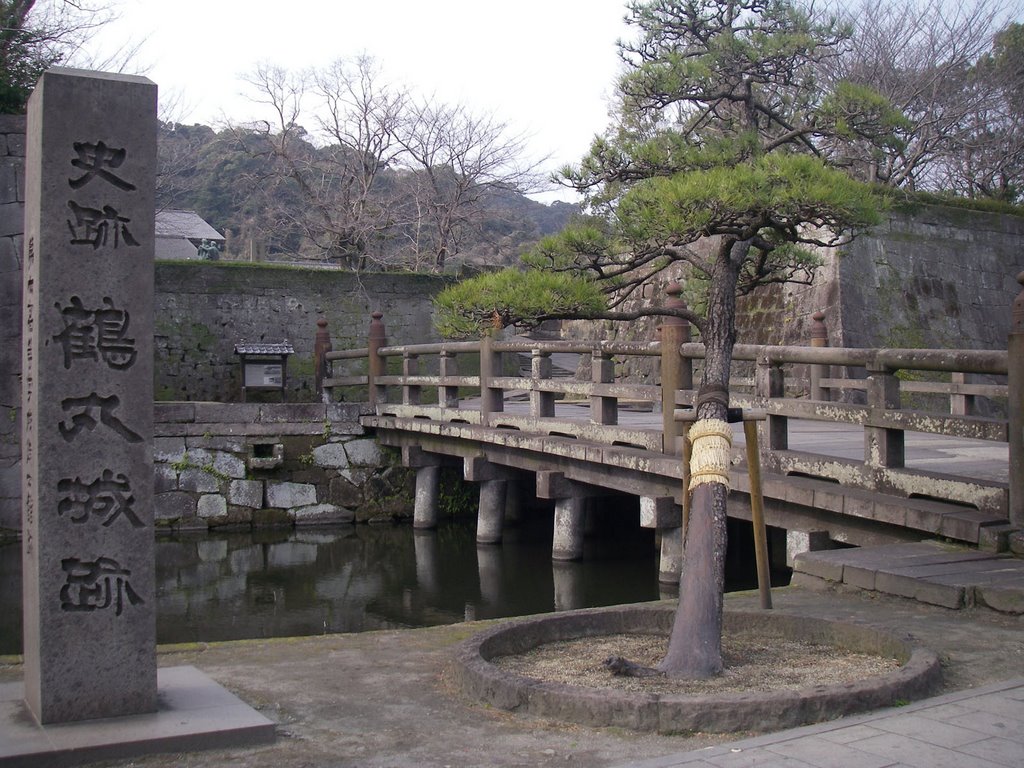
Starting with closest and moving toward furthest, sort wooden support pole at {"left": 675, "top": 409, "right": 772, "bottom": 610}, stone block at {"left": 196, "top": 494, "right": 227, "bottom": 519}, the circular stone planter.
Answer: the circular stone planter → wooden support pole at {"left": 675, "top": 409, "right": 772, "bottom": 610} → stone block at {"left": 196, "top": 494, "right": 227, "bottom": 519}

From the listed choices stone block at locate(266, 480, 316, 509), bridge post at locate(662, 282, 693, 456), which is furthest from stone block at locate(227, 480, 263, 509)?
bridge post at locate(662, 282, 693, 456)

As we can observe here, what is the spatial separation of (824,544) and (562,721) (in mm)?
3900

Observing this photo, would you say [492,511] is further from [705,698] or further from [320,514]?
[705,698]

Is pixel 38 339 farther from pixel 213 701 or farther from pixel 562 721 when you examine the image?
pixel 562 721

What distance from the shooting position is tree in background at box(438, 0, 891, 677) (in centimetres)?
424

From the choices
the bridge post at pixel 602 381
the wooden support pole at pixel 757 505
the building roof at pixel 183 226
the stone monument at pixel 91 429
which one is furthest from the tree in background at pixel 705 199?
the building roof at pixel 183 226

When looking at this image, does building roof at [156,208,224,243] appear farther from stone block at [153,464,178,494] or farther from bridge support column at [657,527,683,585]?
bridge support column at [657,527,683,585]

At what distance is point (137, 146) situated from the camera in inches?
145

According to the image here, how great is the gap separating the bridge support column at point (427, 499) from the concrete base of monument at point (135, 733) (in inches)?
415

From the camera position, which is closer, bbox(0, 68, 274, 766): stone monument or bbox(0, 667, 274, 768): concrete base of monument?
bbox(0, 667, 274, 768): concrete base of monument

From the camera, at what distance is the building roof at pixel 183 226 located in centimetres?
2794

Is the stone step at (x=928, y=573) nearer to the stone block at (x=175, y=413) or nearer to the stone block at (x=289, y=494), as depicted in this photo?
the stone block at (x=289, y=494)

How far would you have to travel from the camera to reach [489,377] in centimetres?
1122

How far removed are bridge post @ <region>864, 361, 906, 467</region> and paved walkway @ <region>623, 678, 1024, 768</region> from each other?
9.62 feet
